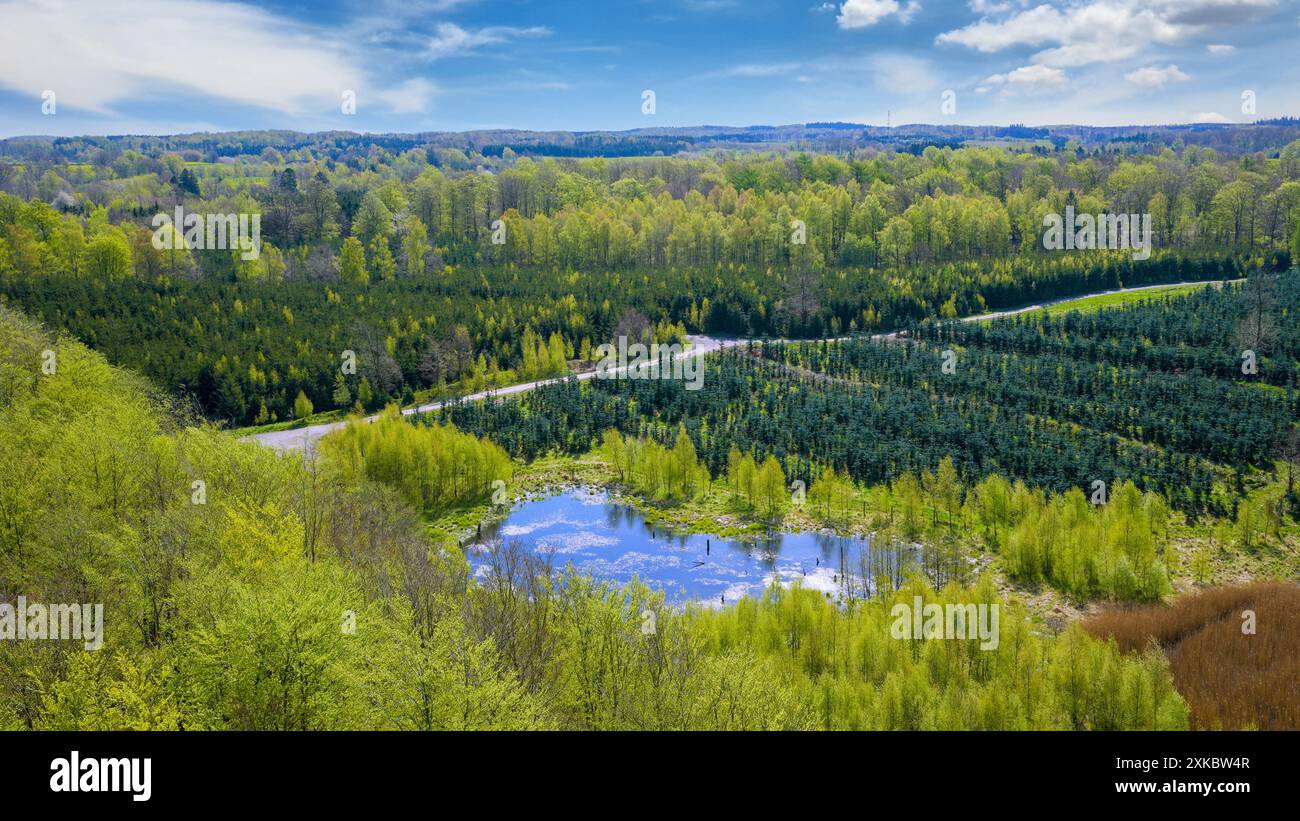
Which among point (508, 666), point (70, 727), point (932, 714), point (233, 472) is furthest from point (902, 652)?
point (233, 472)

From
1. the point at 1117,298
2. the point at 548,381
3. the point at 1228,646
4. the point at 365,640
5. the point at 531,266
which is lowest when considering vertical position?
the point at 1228,646

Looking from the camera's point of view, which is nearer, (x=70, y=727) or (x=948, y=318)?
(x=70, y=727)

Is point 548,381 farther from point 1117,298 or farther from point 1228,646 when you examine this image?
point 1117,298

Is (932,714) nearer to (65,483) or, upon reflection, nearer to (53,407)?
(65,483)

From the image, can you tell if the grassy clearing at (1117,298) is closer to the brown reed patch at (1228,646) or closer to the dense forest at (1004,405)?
the dense forest at (1004,405)

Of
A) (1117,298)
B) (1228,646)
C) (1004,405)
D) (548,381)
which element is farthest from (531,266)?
(1228,646)

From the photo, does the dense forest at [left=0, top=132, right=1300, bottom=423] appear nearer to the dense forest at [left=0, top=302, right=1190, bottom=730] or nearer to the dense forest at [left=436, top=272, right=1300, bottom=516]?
the dense forest at [left=436, top=272, right=1300, bottom=516]
